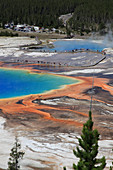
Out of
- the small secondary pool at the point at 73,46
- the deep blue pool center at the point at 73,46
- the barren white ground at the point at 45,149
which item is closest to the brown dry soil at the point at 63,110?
the barren white ground at the point at 45,149

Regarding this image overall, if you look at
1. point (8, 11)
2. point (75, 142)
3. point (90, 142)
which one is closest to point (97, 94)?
point (75, 142)

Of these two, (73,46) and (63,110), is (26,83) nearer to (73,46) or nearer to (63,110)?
(63,110)

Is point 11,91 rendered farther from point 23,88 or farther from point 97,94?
point 97,94

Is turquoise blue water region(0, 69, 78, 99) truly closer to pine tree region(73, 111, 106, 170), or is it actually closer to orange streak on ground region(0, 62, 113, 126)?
orange streak on ground region(0, 62, 113, 126)

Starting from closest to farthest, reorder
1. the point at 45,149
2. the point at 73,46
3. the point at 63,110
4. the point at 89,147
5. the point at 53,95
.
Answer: the point at 89,147 → the point at 45,149 → the point at 63,110 → the point at 53,95 → the point at 73,46

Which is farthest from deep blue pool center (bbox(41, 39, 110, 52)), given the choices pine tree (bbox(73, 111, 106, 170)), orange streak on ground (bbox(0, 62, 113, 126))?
pine tree (bbox(73, 111, 106, 170))

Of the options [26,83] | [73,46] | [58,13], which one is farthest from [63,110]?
[58,13]
